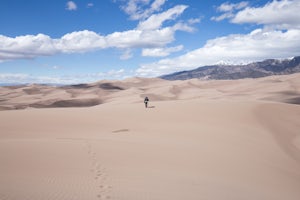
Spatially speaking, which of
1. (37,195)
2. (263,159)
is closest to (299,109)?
(263,159)

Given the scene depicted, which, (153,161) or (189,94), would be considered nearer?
(153,161)

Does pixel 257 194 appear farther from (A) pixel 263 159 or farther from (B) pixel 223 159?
(A) pixel 263 159

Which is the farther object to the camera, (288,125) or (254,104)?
(254,104)

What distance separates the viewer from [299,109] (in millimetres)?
25375

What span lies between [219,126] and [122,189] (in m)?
13.0

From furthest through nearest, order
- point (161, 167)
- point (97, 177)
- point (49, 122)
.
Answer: point (49, 122) < point (161, 167) < point (97, 177)

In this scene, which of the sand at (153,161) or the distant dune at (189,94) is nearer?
the sand at (153,161)

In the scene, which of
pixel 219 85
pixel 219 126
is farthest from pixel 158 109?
pixel 219 85

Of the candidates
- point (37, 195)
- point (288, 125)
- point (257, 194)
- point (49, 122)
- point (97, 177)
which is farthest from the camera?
point (288, 125)

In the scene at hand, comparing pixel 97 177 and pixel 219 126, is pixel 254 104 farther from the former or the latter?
pixel 97 177

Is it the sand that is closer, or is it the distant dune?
the sand

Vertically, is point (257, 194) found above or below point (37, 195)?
below

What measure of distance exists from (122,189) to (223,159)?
17.6 feet

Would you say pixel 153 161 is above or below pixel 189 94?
below
